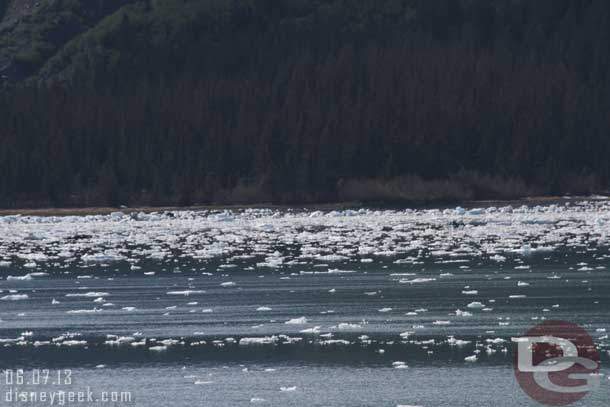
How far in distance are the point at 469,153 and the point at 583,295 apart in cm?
6339

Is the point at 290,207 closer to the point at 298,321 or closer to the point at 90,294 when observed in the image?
the point at 90,294

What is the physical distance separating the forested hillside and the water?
119 ft

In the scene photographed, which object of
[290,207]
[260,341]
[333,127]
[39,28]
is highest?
[39,28]

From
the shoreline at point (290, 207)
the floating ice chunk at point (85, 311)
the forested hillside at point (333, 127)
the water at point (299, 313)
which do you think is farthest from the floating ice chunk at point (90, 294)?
the forested hillside at point (333, 127)

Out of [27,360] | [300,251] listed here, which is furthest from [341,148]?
[27,360]

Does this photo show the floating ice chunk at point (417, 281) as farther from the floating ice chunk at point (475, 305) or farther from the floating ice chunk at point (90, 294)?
the floating ice chunk at point (90, 294)

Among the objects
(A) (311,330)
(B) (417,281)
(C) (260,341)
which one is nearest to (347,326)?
(A) (311,330)

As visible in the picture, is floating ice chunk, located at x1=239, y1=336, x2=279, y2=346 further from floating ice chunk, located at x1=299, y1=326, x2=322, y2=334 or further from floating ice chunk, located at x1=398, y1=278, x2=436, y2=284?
floating ice chunk, located at x1=398, y1=278, x2=436, y2=284

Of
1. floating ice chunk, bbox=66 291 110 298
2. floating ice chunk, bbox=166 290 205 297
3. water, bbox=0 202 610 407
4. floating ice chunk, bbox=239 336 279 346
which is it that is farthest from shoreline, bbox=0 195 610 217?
floating ice chunk, bbox=239 336 279 346

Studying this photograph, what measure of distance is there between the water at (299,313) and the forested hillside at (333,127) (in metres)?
36.3

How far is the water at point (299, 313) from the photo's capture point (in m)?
19.7

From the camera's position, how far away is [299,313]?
2686 centimetres

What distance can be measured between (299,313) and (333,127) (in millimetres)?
→ 63580

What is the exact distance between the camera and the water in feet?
64.6
